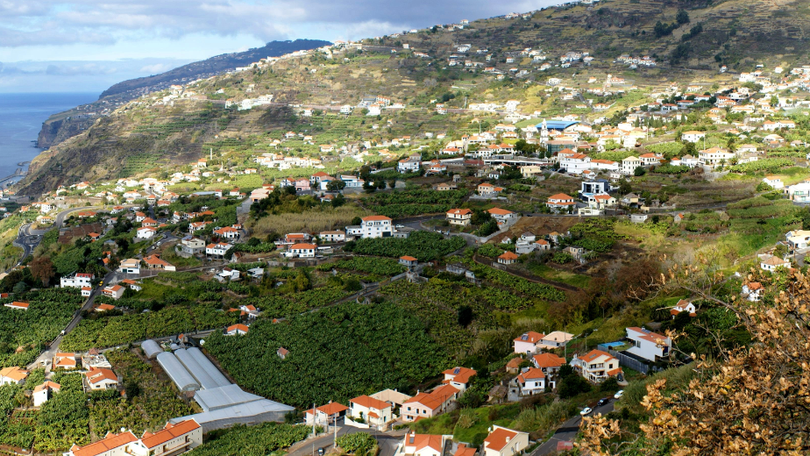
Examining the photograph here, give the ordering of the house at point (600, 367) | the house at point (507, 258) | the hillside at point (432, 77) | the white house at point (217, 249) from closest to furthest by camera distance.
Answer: the house at point (600, 367)
the house at point (507, 258)
the white house at point (217, 249)
the hillside at point (432, 77)

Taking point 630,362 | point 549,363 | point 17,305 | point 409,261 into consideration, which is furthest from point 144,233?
point 630,362

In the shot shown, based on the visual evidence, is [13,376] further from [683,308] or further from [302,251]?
[683,308]

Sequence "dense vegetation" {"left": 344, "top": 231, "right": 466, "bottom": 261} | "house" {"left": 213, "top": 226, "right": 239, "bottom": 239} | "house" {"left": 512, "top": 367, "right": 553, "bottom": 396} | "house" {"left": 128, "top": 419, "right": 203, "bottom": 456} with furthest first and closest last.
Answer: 1. "house" {"left": 213, "top": 226, "right": 239, "bottom": 239}
2. "dense vegetation" {"left": 344, "top": 231, "right": 466, "bottom": 261}
3. "house" {"left": 512, "top": 367, "right": 553, "bottom": 396}
4. "house" {"left": 128, "top": 419, "right": 203, "bottom": 456}

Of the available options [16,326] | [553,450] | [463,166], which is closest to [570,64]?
[463,166]

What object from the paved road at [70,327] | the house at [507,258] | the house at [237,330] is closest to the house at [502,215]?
the house at [507,258]

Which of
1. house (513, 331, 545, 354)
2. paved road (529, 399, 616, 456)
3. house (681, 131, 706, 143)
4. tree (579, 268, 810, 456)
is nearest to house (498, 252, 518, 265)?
house (513, 331, 545, 354)

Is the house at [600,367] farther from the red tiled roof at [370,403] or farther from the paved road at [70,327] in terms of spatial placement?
the paved road at [70,327]

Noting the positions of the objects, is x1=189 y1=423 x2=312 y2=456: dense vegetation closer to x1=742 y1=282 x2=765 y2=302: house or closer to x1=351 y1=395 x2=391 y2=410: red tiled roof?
x1=351 y1=395 x2=391 y2=410: red tiled roof
